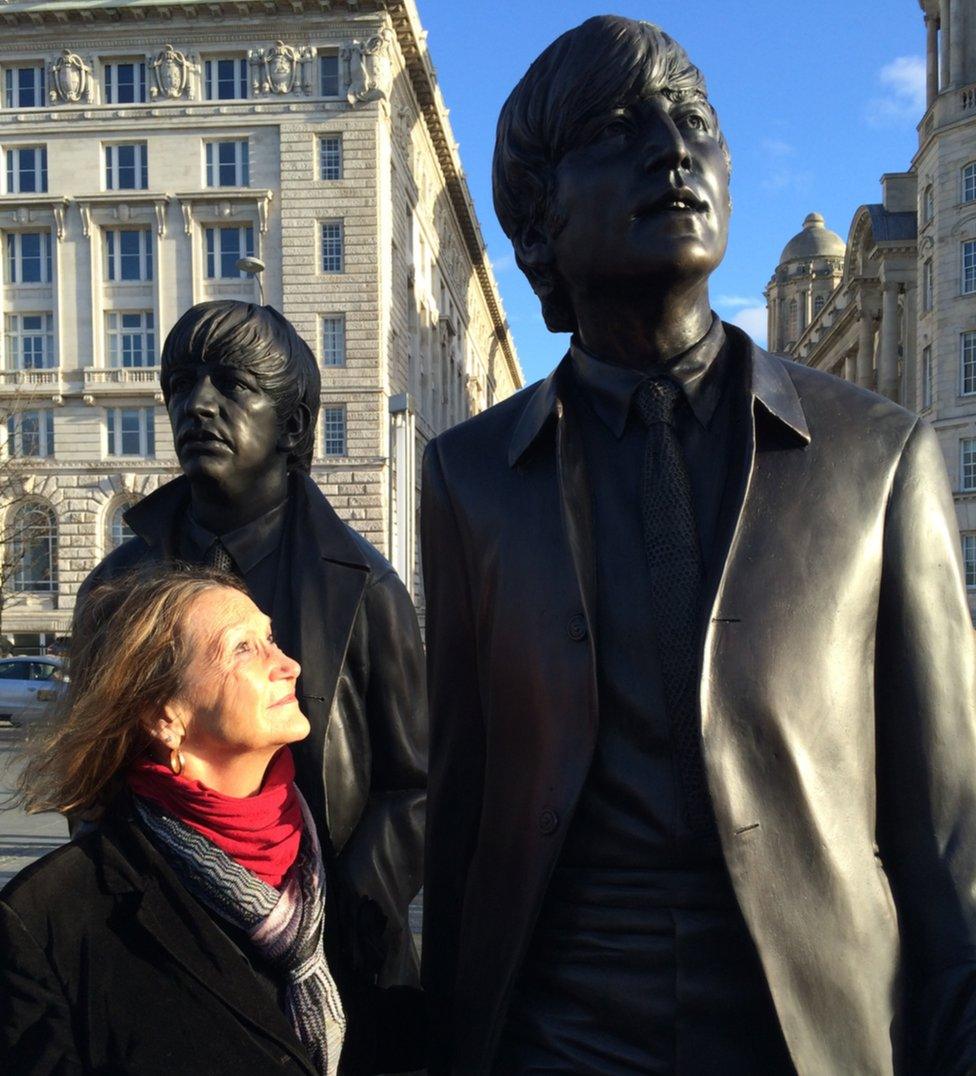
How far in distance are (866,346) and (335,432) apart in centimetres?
3515

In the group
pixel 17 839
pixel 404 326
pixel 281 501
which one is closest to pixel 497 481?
pixel 281 501

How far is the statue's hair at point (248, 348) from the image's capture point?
3189mm

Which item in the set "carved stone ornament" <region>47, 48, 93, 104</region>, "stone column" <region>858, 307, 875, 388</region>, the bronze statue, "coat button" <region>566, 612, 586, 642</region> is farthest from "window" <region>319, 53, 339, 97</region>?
"coat button" <region>566, 612, 586, 642</region>

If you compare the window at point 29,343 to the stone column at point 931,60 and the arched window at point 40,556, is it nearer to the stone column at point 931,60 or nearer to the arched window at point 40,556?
the arched window at point 40,556

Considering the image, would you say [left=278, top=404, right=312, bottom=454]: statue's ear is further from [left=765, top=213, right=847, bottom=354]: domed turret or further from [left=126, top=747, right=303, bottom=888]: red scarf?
[left=765, top=213, right=847, bottom=354]: domed turret

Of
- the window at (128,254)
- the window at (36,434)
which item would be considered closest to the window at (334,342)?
the window at (128,254)

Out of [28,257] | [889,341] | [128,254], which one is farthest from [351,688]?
[889,341]

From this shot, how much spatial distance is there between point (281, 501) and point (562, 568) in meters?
1.62

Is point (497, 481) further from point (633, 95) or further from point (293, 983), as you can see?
point (293, 983)

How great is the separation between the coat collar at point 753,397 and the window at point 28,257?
43.5 meters

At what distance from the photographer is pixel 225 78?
41.4 m

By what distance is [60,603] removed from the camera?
40969 mm

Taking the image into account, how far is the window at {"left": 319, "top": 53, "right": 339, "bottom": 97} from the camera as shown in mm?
40969

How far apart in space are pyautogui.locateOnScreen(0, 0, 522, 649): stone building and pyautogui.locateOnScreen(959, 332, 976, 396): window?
1999 centimetres
